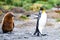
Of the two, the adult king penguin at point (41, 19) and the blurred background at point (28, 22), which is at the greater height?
the adult king penguin at point (41, 19)

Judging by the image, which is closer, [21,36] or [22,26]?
[21,36]

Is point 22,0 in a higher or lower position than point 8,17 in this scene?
lower

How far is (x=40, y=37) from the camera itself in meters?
9.29

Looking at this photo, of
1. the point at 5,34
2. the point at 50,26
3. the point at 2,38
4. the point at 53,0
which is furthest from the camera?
the point at 53,0

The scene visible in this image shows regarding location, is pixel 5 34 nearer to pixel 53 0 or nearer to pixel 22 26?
pixel 22 26

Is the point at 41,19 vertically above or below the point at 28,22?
above

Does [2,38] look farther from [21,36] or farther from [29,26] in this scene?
[29,26]

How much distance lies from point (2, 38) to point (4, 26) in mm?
979

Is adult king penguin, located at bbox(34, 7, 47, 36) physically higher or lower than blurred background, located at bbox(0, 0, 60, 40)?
higher

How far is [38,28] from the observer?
9.62 m

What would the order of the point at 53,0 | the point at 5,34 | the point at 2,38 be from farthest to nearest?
the point at 53,0, the point at 5,34, the point at 2,38

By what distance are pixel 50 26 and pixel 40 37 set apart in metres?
3.21

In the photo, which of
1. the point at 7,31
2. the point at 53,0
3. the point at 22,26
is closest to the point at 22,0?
the point at 53,0

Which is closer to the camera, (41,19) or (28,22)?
(41,19)
